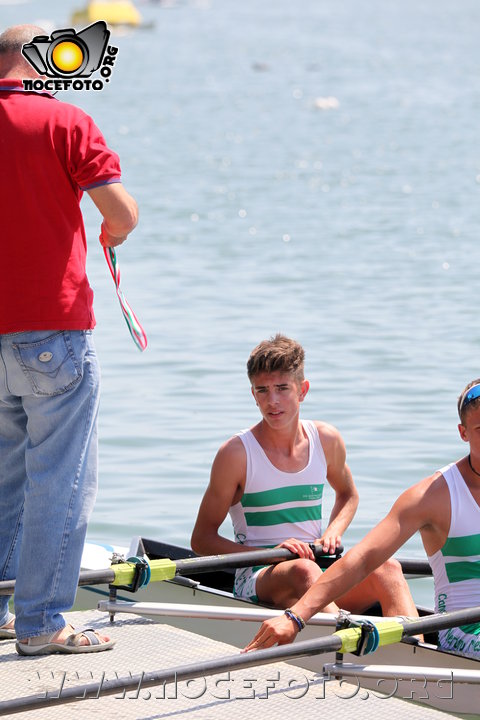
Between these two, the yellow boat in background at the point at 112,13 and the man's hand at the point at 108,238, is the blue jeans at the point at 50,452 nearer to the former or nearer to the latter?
the man's hand at the point at 108,238

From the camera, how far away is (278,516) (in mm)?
5664

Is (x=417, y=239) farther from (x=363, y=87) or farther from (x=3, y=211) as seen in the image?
(x=363, y=87)

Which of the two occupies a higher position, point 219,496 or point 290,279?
point 219,496

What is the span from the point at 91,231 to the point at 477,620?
15336 millimetres

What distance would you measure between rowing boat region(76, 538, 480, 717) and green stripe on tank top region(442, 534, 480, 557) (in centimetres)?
34

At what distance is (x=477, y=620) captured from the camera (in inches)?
175

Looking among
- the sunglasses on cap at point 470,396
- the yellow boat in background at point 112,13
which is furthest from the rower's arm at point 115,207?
the yellow boat in background at point 112,13

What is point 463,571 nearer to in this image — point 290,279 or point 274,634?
point 274,634

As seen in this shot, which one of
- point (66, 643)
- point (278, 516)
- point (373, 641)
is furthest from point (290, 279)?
point (373, 641)

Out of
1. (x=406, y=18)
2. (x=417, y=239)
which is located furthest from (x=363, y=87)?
(x=406, y=18)

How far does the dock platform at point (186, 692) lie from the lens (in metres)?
4.12

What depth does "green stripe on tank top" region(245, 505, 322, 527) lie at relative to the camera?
5.66 m

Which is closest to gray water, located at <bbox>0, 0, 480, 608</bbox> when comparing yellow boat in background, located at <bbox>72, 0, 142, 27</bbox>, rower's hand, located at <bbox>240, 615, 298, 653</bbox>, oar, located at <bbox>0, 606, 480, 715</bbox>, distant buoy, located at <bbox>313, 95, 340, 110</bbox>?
distant buoy, located at <bbox>313, 95, 340, 110</bbox>

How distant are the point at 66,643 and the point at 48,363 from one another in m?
0.99
